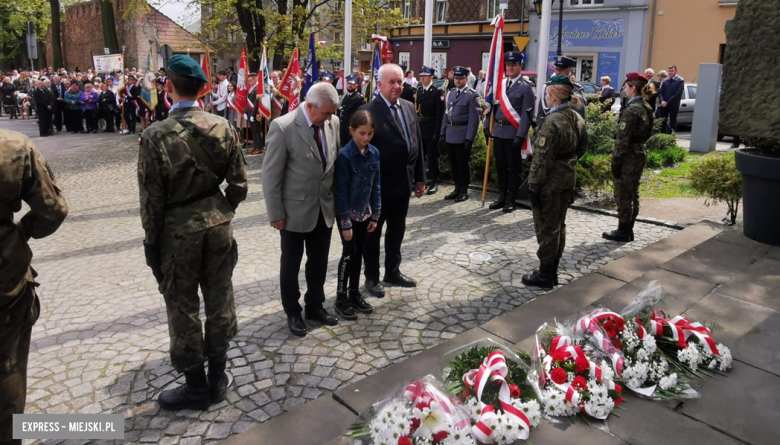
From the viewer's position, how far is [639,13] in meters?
25.6

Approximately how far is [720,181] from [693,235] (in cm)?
104

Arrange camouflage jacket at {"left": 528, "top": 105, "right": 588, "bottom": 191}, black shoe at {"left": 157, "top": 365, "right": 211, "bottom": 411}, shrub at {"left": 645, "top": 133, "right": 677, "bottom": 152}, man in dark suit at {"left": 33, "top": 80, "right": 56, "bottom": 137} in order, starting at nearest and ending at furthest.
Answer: black shoe at {"left": 157, "top": 365, "right": 211, "bottom": 411}
camouflage jacket at {"left": 528, "top": 105, "right": 588, "bottom": 191}
shrub at {"left": 645, "top": 133, "right": 677, "bottom": 152}
man in dark suit at {"left": 33, "top": 80, "right": 56, "bottom": 137}

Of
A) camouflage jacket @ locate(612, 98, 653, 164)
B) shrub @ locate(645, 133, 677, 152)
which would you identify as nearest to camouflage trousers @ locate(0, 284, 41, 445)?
camouflage jacket @ locate(612, 98, 653, 164)

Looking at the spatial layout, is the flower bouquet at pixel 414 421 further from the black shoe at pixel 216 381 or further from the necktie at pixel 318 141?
the necktie at pixel 318 141

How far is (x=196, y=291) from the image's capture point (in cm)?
335

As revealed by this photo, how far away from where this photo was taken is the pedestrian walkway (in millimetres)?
2648

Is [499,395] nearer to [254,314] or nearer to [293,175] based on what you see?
[293,175]

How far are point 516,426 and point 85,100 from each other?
20.8 meters

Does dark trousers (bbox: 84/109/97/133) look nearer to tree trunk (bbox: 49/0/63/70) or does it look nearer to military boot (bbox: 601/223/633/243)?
tree trunk (bbox: 49/0/63/70)

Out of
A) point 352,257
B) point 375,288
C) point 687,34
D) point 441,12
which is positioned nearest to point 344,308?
point 352,257

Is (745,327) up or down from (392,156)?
down

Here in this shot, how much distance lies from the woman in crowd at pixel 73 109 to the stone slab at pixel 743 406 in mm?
20926

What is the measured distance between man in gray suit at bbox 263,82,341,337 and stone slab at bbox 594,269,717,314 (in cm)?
217

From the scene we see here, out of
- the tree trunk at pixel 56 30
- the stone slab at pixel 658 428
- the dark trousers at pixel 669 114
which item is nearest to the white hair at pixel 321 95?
the stone slab at pixel 658 428
